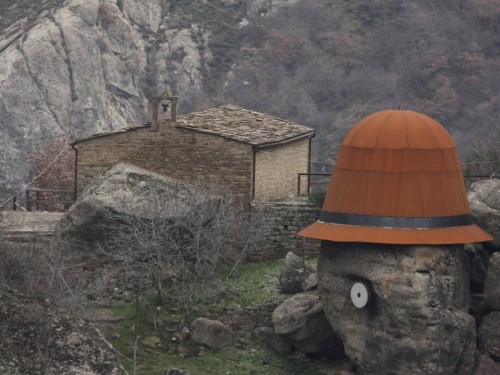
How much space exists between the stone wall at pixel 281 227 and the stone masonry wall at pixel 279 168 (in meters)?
0.64

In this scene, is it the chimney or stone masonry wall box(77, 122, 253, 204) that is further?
the chimney

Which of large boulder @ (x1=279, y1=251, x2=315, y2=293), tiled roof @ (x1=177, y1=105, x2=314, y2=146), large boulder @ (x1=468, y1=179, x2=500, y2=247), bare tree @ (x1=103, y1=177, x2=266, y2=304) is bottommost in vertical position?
large boulder @ (x1=279, y1=251, x2=315, y2=293)

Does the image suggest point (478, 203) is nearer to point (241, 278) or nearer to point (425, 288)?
point (425, 288)

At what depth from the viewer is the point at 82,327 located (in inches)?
517

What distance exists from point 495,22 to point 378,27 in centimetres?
743

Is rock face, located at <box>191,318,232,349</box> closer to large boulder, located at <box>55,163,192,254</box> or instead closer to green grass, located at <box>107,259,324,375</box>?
green grass, located at <box>107,259,324,375</box>

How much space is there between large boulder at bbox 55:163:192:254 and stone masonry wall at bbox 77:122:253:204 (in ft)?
5.46

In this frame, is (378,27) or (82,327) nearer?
(82,327)

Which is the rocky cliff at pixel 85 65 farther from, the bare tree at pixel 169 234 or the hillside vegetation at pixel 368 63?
the bare tree at pixel 169 234

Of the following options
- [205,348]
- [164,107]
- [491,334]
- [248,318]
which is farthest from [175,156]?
[491,334]

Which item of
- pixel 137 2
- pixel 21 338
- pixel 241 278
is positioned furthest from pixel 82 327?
pixel 137 2

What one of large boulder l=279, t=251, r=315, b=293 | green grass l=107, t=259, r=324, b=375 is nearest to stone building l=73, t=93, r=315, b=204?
green grass l=107, t=259, r=324, b=375

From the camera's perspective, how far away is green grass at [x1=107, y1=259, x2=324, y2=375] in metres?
21.8

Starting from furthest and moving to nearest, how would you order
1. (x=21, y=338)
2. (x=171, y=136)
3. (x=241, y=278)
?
(x=171, y=136), (x=241, y=278), (x=21, y=338)
